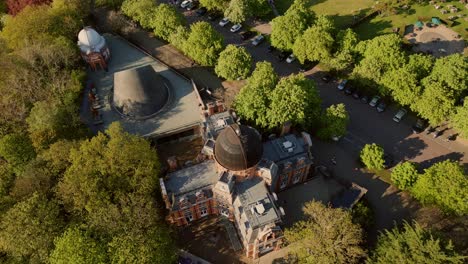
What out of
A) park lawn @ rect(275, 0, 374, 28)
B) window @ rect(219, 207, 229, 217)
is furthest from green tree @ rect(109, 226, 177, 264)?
park lawn @ rect(275, 0, 374, 28)

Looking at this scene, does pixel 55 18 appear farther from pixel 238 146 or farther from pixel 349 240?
pixel 349 240

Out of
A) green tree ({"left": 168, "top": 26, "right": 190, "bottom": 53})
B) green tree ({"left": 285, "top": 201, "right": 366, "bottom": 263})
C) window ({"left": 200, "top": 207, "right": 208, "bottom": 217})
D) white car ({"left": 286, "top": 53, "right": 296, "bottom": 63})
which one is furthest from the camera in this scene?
white car ({"left": 286, "top": 53, "right": 296, "bottom": 63})

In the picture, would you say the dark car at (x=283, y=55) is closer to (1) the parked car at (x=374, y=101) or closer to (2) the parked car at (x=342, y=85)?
(2) the parked car at (x=342, y=85)

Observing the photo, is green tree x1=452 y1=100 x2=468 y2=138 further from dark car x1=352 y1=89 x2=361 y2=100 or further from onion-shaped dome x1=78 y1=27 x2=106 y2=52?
onion-shaped dome x1=78 y1=27 x2=106 y2=52

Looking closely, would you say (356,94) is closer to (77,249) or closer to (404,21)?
(404,21)

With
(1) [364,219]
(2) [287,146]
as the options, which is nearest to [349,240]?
(1) [364,219]
